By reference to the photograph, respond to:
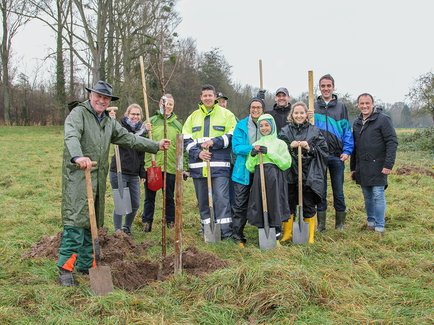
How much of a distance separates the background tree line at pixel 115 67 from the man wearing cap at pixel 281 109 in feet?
34.0

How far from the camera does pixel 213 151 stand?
626cm

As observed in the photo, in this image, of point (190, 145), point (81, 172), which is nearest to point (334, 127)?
point (190, 145)

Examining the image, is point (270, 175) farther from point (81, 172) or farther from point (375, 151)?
point (81, 172)

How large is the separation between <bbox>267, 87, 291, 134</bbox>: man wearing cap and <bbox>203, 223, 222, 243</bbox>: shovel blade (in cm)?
170

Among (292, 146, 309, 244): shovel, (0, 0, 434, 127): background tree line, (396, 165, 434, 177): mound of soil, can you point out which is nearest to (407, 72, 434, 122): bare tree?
(0, 0, 434, 127): background tree line

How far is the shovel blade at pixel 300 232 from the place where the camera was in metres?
6.03

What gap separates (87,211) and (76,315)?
1.12 metres

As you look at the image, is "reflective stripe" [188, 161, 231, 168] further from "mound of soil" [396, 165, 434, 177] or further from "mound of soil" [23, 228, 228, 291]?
"mound of soil" [396, 165, 434, 177]

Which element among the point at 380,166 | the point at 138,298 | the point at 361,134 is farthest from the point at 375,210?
the point at 138,298

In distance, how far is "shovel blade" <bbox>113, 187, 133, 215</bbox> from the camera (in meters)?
6.38

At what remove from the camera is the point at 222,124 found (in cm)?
628

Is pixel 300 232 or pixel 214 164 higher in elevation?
pixel 214 164

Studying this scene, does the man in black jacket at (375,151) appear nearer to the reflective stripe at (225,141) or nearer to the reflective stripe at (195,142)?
the reflective stripe at (225,141)

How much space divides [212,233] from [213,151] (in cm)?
113
